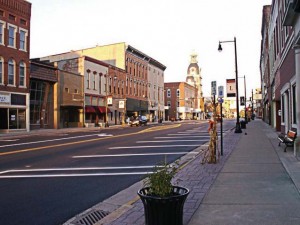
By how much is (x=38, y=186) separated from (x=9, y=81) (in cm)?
3038

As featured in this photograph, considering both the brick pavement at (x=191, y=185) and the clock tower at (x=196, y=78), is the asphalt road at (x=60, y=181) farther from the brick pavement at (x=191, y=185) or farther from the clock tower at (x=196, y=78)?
the clock tower at (x=196, y=78)

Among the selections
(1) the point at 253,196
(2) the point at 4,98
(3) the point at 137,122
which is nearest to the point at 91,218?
(1) the point at 253,196

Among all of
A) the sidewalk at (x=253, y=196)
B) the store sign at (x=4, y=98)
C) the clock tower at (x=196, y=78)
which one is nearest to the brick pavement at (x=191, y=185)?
the sidewalk at (x=253, y=196)

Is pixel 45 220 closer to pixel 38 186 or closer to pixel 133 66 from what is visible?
pixel 38 186

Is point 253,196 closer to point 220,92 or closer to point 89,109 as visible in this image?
point 220,92

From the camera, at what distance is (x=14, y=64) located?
3694 centimetres

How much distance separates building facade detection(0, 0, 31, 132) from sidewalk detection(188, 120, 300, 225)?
30144mm

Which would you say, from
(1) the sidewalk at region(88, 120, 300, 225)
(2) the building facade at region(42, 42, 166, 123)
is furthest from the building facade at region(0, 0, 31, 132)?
(1) the sidewalk at region(88, 120, 300, 225)

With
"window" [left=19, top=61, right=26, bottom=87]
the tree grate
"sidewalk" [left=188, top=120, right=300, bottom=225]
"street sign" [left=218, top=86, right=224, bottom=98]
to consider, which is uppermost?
"window" [left=19, top=61, right=26, bottom=87]

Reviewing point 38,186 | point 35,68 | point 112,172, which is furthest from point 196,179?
point 35,68

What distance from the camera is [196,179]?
350 inches

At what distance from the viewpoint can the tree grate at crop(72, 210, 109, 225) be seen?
232 inches

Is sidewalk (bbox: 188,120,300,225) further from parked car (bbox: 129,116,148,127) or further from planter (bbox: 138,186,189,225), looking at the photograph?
parked car (bbox: 129,116,148,127)

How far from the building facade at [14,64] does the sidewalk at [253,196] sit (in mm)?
30144
